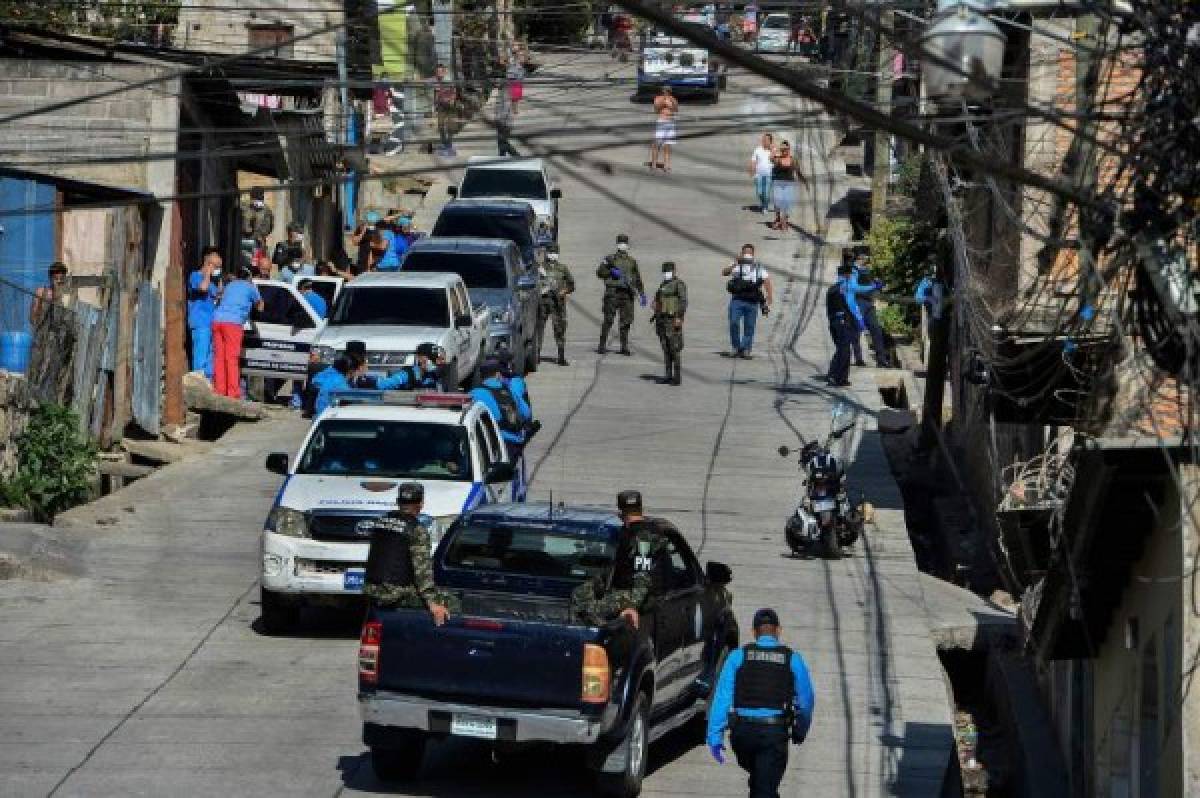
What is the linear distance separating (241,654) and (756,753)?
18.6 feet

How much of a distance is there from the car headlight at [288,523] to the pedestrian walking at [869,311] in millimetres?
13959

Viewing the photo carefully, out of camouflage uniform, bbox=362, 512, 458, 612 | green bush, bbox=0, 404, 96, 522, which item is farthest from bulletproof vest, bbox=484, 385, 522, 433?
camouflage uniform, bbox=362, 512, 458, 612

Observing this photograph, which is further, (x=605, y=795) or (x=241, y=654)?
(x=241, y=654)

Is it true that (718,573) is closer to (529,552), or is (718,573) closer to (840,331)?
(529,552)

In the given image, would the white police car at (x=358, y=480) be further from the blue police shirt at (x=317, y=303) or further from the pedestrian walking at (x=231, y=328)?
the blue police shirt at (x=317, y=303)

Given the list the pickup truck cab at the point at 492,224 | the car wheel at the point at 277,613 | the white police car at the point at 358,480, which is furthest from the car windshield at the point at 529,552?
the pickup truck cab at the point at 492,224

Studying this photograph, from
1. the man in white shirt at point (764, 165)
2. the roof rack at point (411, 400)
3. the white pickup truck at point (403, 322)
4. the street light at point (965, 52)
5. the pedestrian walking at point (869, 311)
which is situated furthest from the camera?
the man in white shirt at point (764, 165)

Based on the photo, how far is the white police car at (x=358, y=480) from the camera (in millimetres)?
18266

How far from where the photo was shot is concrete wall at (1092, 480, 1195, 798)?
12.2 m

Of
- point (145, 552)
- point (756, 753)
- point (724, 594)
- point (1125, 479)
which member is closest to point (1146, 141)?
point (1125, 479)

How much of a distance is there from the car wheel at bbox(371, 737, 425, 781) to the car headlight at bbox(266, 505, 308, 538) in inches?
152

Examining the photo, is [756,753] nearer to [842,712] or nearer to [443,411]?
[842,712]

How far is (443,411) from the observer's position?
64.1 feet

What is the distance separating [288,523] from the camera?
1848cm
